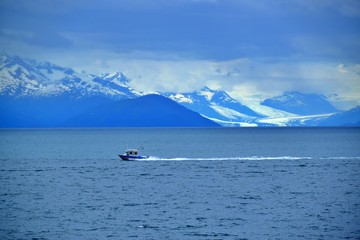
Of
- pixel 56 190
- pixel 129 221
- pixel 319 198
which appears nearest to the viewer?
pixel 129 221

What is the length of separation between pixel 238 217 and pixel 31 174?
66775mm

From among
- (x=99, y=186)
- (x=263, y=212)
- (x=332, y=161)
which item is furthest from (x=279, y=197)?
(x=332, y=161)

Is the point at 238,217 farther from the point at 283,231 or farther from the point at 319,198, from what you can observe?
the point at 319,198

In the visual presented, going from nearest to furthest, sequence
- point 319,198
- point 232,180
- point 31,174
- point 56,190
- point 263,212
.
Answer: point 263,212, point 319,198, point 56,190, point 232,180, point 31,174

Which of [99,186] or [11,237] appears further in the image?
[99,186]

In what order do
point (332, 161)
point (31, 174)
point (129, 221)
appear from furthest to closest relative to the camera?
point (332, 161) < point (31, 174) < point (129, 221)

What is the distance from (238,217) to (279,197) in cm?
1831

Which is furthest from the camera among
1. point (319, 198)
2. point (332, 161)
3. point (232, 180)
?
point (332, 161)

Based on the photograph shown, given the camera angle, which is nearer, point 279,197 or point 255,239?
point 255,239

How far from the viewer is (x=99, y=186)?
10988 centimetres

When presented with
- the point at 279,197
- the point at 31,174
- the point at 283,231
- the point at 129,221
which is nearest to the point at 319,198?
the point at 279,197

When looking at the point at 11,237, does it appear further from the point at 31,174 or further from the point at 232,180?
the point at 31,174

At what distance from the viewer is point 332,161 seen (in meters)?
164

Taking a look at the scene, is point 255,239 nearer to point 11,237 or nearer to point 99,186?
point 11,237
